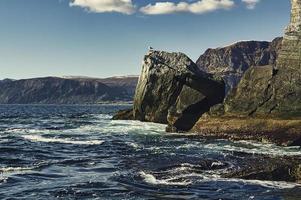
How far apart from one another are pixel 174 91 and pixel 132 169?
3527 cm

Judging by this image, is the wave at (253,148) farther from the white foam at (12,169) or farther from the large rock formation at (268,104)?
the white foam at (12,169)

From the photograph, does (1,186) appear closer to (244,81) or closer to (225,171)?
(225,171)

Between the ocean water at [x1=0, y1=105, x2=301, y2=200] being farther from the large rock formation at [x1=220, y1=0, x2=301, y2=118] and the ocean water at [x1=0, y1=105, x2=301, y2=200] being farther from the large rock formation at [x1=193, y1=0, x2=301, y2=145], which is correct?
the large rock formation at [x1=220, y1=0, x2=301, y2=118]

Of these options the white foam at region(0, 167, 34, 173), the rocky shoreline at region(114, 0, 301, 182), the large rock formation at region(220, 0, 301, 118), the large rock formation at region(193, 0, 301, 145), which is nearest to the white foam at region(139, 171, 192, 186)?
the rocky shoreline at region(114, 0, 301, 182)

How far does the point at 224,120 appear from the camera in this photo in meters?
47.7

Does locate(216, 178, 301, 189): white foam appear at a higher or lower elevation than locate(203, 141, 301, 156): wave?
higher

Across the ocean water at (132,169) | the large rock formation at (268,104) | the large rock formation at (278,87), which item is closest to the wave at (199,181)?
the ocean water at (132,169)

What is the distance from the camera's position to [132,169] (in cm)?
2734

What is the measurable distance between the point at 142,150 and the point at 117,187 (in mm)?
14266

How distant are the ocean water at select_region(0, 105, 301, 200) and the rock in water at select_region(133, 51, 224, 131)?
8543 mm

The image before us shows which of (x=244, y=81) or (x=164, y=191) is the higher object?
(x=244, y=81)

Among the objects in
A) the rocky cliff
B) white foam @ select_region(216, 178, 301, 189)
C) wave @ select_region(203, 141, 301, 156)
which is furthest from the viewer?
the rocky cliff

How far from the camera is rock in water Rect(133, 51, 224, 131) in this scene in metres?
54.2

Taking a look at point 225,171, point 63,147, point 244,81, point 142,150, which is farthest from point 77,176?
point 244,81
